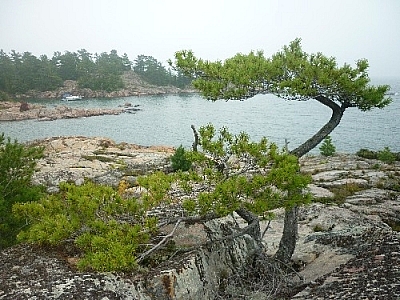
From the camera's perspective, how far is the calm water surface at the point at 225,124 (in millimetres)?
52562

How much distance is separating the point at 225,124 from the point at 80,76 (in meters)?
73.0

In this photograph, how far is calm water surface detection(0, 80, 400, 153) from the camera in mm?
52562

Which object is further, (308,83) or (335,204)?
(335,204)

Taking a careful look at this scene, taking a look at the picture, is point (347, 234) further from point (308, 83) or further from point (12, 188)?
point (12, 188)

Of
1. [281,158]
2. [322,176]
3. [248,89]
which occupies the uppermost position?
[248,89]

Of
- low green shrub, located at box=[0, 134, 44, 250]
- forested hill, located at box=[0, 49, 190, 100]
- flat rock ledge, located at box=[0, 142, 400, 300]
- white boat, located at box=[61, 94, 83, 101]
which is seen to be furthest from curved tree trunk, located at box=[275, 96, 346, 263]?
white boat, located at box=[61, 94, 83, 101]

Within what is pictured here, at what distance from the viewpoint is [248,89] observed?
8.98 metres

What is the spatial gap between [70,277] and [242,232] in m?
3.67

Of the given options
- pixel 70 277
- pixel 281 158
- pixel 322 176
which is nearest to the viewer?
pixel 70 277

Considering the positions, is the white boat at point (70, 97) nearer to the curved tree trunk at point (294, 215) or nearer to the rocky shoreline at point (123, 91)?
the rocky shoreline at point (123, 91)

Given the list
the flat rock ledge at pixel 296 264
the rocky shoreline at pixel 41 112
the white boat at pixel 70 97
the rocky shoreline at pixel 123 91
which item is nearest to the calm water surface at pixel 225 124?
the rocky shoreline at pixel 41 112

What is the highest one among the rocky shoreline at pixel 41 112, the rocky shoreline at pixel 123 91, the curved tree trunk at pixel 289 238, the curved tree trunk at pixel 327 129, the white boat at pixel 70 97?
the curved tree trunk at pixel 327 129

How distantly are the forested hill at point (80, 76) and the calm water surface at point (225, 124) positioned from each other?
35377mm

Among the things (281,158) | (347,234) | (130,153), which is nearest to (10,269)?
(281,158)
